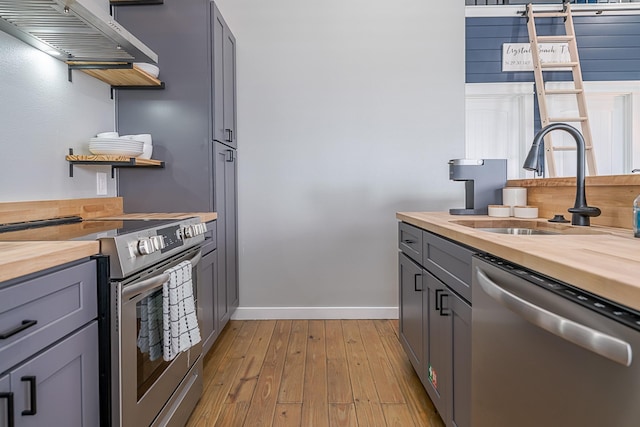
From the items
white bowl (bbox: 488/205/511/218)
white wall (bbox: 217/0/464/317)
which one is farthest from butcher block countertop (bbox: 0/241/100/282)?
white wall (bbox: 217/0/464/317)

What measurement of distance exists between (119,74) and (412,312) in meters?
2.16

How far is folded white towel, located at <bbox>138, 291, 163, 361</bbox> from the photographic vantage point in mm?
1316

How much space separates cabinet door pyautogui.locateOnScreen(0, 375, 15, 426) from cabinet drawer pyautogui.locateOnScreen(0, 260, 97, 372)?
28 millimetres

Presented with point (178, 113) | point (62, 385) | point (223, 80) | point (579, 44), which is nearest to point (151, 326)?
Result: point (62, 385)

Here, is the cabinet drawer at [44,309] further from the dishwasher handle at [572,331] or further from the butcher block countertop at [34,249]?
the dishwasher handle at [572,331]

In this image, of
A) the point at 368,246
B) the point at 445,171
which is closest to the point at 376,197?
the point at 368,246

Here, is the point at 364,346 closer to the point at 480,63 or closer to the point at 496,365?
the point at 496,365

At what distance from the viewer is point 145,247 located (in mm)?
1270

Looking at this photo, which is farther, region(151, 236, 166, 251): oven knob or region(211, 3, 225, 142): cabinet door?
region(211, 3, 225, 142): cabinet door

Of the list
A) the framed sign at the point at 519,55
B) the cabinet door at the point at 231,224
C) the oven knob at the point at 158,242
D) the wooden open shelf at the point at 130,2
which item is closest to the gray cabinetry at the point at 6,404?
the oven knob at the point at 158,242

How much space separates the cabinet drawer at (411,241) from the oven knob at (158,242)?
47.0 inches

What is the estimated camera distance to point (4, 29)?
1622mm

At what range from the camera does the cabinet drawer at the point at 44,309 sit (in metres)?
0.78

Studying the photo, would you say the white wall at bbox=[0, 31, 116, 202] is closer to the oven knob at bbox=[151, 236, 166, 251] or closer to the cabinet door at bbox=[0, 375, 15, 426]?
the oven knob at bbox=[151, 236, 166, 251]
